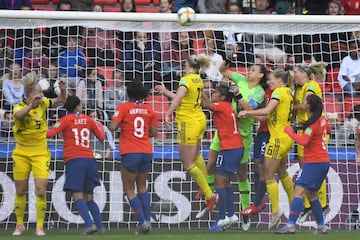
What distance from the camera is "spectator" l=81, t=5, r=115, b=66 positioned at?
598 inches

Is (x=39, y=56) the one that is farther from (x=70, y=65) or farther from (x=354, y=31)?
(x=354, y=31)

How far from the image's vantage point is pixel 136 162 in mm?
12844

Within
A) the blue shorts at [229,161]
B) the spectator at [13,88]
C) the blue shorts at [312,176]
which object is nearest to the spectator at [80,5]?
the spectator at [13,88]

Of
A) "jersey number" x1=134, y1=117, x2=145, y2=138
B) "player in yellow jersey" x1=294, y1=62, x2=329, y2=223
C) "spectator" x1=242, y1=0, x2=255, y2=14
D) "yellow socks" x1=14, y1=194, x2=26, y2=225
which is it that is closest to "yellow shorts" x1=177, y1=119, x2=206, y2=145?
"jersey number" x1=134, y1=117, x2=145, y2=138

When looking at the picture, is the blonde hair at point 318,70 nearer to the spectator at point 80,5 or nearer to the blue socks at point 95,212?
the blue socks at point 95,212

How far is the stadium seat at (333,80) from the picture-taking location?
50.5ft

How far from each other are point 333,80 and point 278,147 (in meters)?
2.95

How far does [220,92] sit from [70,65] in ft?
8.50

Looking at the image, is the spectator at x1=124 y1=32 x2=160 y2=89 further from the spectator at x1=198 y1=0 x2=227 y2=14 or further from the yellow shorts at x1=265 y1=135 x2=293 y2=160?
the spectator at x1=198 y1=0 x2=227 y2=14

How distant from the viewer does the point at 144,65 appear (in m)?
15.3

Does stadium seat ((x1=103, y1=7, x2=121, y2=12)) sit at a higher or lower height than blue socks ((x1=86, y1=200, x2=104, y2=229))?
higher

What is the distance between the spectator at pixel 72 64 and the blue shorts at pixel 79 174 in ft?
7.95

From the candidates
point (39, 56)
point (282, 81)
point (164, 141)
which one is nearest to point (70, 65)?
point (39, 56)

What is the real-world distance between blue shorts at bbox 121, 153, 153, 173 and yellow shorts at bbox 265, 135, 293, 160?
157 centimetres
